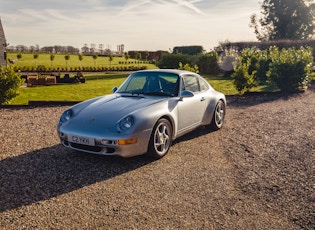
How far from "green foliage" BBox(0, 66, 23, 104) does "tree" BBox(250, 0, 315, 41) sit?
42090mm

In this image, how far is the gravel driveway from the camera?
3482 mm

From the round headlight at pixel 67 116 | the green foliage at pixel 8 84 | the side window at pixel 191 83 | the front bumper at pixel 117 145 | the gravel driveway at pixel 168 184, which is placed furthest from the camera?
the green foliage at pixel 8 84

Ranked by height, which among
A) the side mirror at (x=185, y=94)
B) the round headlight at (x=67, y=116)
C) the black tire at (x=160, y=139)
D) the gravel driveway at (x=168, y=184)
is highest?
the side mirror at (x=185, y=94)

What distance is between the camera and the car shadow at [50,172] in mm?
4012

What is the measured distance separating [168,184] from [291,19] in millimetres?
46879

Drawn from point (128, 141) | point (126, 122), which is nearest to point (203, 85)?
point (126, 122)

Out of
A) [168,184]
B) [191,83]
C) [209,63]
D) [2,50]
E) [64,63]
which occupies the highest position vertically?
[2,50]

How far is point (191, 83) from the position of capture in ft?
21.5

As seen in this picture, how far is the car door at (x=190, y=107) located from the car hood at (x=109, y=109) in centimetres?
59

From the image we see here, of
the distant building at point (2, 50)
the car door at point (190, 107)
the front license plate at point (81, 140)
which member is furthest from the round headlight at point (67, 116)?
the distant building at point (2, 50)

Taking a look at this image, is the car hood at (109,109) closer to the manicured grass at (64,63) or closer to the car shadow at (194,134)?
the car shadow at (194,134)

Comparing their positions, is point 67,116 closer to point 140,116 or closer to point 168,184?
point 140,116

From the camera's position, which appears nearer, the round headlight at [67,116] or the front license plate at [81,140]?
the front license plate at [81,140]

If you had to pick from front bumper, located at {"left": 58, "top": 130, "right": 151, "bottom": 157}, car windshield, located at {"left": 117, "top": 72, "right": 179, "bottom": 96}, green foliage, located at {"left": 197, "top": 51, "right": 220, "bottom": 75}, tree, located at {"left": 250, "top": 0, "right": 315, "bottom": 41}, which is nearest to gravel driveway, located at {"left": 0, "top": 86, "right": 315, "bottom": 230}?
front bumper, located at {"left": 58, "top": 130, "right": 151, "bottom": 157}
